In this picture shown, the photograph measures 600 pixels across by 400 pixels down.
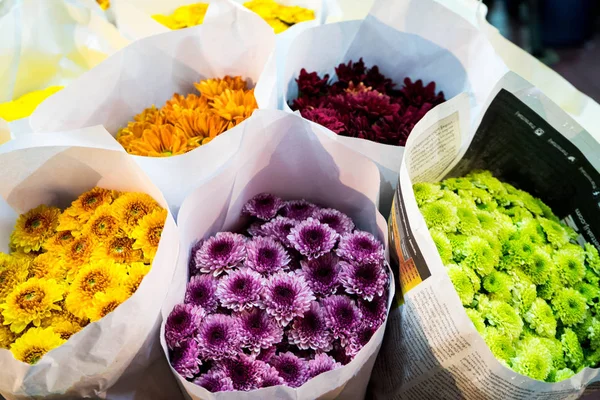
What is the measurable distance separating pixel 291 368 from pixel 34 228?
44 centimetres

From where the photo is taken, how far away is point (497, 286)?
714 millimetres

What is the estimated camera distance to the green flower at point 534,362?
644 mm

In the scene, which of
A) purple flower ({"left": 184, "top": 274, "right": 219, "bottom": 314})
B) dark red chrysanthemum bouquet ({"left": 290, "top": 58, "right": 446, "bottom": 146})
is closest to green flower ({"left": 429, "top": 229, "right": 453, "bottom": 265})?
dark red chrysanthemum bouquet ({"left": 290, "top": 58, "right": 446, "bottom": 146})

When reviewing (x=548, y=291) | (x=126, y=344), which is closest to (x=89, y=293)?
(x=126, y=344)

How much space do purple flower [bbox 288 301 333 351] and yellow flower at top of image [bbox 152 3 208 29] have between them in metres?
0.83

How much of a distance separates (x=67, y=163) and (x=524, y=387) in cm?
69

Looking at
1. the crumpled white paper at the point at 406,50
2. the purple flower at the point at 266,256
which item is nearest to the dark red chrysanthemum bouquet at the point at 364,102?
the crumpled white paper at the point at 406,50

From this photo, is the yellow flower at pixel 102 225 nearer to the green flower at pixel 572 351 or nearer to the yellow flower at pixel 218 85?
the yellow flower at pixel 218 85

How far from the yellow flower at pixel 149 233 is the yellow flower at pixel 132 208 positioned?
17mm

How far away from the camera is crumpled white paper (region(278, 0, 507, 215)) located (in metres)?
0.88

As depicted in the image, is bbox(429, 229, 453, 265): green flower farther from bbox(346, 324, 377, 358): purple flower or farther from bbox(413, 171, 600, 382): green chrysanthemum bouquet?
bbox(346, 324, 377, 358): purple flower

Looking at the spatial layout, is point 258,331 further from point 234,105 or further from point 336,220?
point 234,105

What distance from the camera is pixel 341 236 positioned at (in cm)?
75

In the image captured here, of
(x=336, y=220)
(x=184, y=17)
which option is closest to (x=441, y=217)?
(x=336, y=220)
